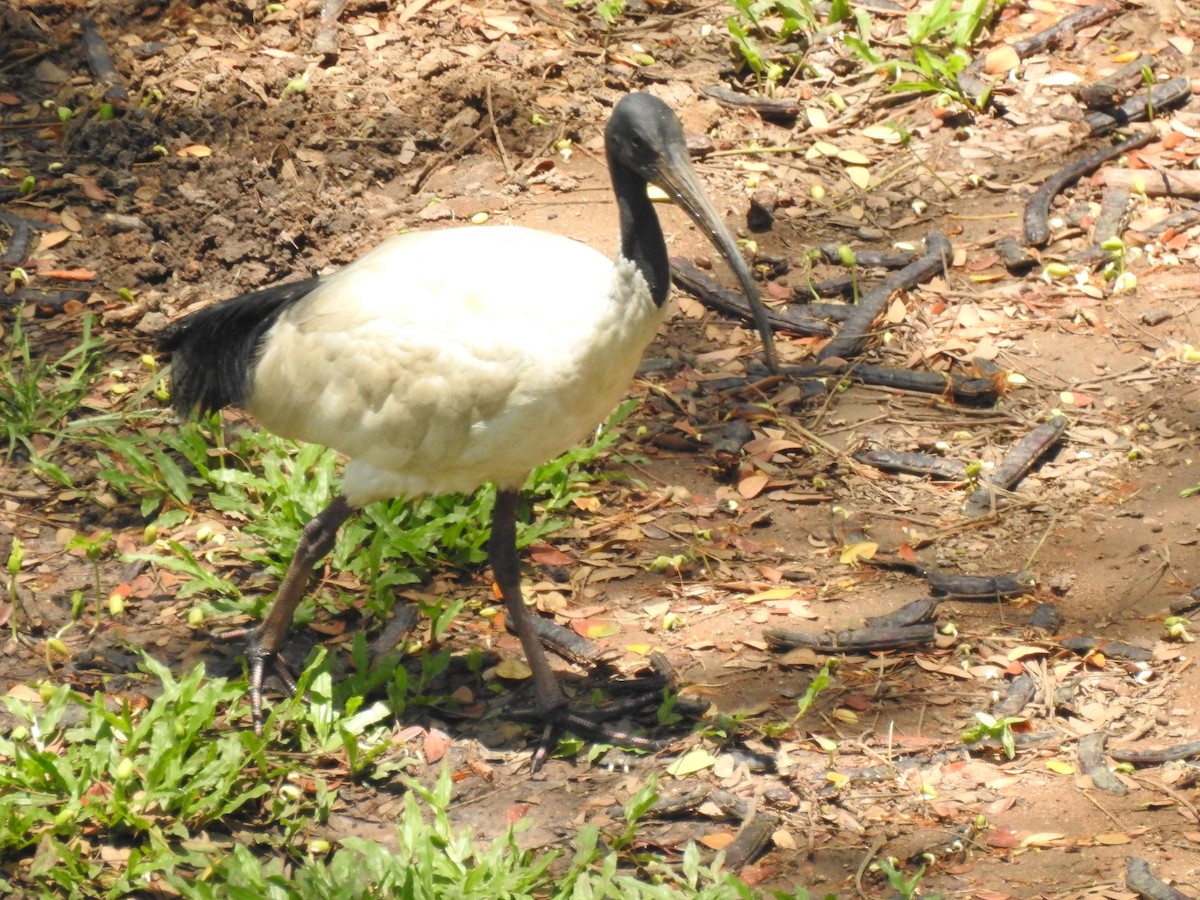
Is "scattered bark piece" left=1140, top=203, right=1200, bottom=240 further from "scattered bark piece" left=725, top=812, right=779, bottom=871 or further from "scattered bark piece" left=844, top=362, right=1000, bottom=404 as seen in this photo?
"scattered bark piece" left=725, top=812, right=779, bottom=871

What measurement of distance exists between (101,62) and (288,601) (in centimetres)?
416

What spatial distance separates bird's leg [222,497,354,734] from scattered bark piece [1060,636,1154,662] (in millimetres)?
2437

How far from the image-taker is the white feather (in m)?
4.29

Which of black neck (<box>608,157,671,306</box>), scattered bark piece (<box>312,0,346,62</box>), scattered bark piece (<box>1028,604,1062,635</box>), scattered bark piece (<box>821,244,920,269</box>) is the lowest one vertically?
scattered bark piece (<box>1028,604,1062,635</box>)

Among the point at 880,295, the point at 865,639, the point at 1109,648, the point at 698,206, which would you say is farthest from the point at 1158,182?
the point at 698,206

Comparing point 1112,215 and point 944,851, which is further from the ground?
point 1112,215

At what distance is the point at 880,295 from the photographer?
6.66 meters

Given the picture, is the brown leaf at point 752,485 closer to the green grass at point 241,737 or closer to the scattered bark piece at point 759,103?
the green grass at point 241,737

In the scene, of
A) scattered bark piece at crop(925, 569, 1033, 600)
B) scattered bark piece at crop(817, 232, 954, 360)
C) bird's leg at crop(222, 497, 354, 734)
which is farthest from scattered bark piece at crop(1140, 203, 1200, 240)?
bird's leg at crop(222, 497, 354, 734)

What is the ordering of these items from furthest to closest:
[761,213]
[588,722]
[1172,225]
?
[761,213] < [1172,225] < [588,722]

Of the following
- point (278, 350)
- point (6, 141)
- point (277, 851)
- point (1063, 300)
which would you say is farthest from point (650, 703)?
point (6, 141)

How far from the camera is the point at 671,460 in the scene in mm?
5996

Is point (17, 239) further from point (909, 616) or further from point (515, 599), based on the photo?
point (909, 616)

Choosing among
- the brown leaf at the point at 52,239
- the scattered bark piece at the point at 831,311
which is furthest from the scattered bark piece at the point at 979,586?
the brown leaf at the point at 52,239
